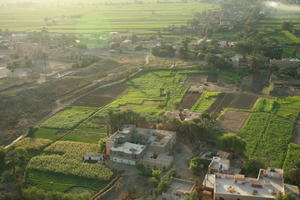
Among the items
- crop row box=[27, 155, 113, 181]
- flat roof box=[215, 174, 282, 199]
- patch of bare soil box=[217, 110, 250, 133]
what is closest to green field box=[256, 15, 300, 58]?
patch of bare soil box=[217, 110, 250, 133]

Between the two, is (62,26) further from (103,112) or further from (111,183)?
(111,183)

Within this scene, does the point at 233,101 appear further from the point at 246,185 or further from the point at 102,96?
the point at 246,185

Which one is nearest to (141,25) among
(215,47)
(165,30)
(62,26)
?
(165,30)

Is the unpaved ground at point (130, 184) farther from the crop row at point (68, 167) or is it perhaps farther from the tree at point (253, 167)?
the tree at point (253, 167)

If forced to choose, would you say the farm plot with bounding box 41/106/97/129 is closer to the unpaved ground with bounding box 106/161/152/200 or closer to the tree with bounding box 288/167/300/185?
the unpaved ground with bounding box 106/161/152/200

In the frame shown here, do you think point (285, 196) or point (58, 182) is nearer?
point (285, 196)

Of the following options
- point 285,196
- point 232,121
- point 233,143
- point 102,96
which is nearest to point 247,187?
point 285,196

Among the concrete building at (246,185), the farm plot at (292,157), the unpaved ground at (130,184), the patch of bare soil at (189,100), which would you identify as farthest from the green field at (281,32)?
the unpaved ground at (130,184)

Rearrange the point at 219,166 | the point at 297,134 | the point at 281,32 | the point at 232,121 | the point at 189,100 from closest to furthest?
the point at 219,166 < the point at 297,134 < the point at 232,121 < the point at 189,100 < the point at 281,32
